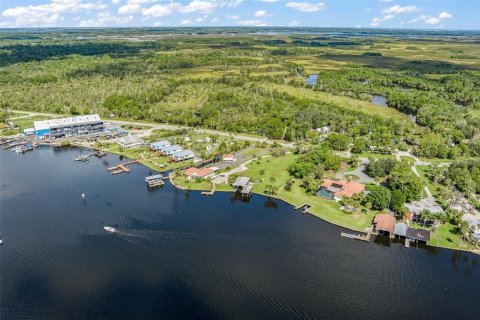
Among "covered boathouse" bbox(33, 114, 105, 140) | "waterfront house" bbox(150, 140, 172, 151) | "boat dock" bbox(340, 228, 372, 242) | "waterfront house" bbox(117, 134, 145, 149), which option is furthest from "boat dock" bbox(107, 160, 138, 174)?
"boat dock" bbox(340, 228, 372, 242)

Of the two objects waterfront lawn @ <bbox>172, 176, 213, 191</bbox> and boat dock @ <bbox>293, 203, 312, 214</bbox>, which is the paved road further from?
boat dock @ <bbox>293, 203, 312, 214</bbox>

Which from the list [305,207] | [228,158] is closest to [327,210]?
[305,207]

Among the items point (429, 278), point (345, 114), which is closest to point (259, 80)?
point (345, 114)

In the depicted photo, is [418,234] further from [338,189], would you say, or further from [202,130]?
[202,130]

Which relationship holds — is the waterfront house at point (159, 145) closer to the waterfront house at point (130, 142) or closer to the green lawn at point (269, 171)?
the waterfront house at point (130, 142)

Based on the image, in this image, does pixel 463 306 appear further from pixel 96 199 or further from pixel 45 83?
pixel 45 83

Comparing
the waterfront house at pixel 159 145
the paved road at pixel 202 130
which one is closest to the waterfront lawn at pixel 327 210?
the paved road at pixel 202 130
